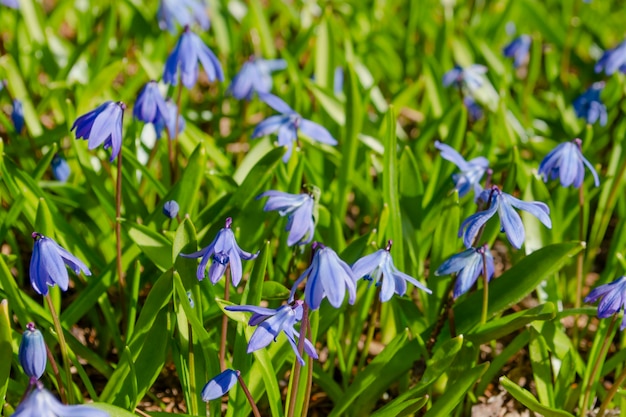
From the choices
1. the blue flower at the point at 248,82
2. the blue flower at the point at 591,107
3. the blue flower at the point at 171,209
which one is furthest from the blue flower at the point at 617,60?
the blue flower at the point at 171,209

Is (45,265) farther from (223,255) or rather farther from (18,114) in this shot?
(18,114)

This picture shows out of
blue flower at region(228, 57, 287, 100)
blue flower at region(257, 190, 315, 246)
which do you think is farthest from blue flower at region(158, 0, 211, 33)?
blue flower at region(257, 190, 315, 246)

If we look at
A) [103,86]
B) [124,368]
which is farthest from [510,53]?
[124,368]

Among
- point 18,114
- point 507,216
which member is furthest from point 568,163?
point 18,114

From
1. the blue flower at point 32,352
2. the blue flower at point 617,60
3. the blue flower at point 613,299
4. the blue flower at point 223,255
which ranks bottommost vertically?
the blue flower at point 613,299

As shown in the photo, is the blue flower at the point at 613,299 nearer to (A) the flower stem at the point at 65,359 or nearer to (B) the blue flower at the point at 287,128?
(B) the blue flower at the point at 287,128

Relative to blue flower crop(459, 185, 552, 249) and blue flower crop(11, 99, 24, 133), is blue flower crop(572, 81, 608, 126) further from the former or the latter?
blue flower crop(11, 99, 24, 133)
